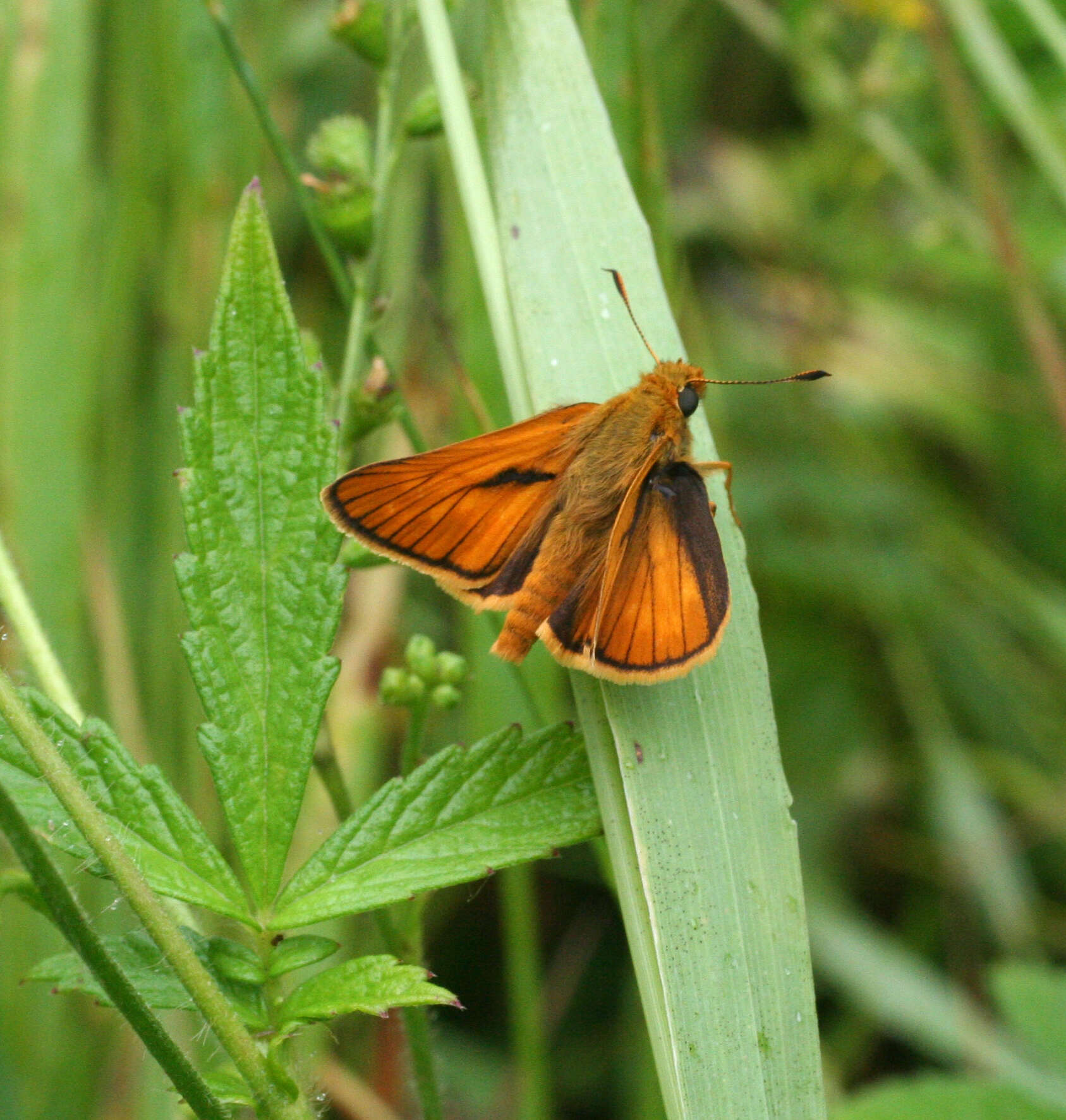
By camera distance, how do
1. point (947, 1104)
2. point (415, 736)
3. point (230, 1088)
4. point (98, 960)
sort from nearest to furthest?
point (98, 960) < point (230, 1088) < point (415, 736) < point (947, 1104)

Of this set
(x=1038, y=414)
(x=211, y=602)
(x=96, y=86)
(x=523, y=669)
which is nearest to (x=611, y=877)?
(x=523, y=669)

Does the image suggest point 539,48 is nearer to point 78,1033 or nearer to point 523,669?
point 523,669

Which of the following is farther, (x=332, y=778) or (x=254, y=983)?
(x=332, y=778)

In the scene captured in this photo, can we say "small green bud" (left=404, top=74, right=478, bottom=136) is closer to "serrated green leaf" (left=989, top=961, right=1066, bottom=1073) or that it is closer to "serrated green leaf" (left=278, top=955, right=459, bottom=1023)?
"serrated green leaf" (left=278, top=955, right=459, bottom=1023)

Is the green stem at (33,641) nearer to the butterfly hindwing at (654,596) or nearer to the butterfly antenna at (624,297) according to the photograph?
the butterfly hindwing at (654,596)

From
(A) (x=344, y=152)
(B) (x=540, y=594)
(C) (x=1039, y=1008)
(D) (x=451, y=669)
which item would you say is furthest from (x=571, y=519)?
(C) (x=1039, y=1008)

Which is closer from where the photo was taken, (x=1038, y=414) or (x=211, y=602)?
(x=211, y=602)

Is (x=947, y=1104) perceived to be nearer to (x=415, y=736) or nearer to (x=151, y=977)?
(x=415, y=736)
